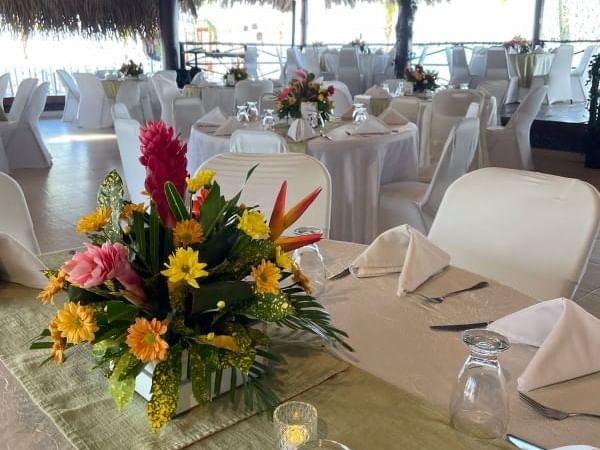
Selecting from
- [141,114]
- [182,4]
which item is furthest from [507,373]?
[182,4]

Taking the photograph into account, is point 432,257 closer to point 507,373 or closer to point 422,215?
point 507,373

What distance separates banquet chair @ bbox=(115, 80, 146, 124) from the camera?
885 cm

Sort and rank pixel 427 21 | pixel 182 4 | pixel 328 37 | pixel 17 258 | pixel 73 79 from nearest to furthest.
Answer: pixel 17 258 → pixel 73 79 → pixel 182 4 → pixel 427 21 → pixel 328 37

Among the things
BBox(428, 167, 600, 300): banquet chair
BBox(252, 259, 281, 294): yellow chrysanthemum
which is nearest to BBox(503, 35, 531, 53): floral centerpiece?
BBox(428, 167, 600, 300): banquet chair

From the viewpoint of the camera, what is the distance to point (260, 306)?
0.88 meters

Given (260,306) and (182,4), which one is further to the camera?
(182,4)

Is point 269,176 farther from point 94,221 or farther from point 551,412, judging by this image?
point 551,412

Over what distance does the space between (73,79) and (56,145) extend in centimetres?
289

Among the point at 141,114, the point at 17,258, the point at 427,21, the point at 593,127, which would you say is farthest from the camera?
the point at 427,21

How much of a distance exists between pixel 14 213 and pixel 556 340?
5.80ft

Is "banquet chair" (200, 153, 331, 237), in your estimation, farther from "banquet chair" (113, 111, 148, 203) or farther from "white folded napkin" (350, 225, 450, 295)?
"banquet chair" (113, 111, 148, 203)

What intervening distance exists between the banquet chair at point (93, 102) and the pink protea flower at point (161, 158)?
928 cm

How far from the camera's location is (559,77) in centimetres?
982

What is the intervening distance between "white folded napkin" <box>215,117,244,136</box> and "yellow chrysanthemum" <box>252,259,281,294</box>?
2986 mm
